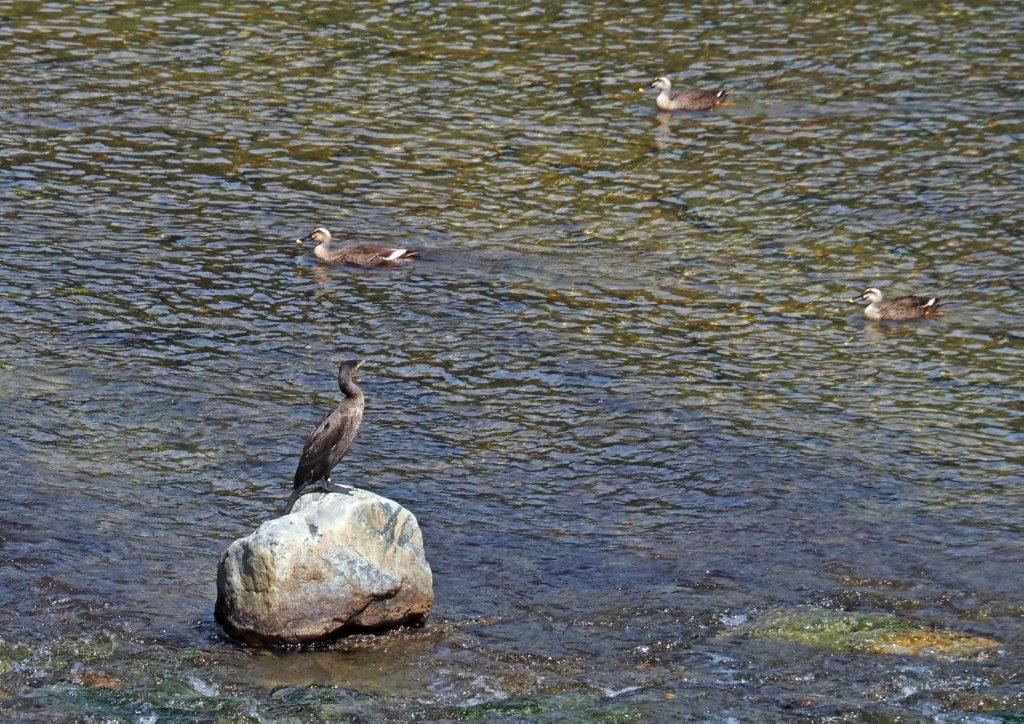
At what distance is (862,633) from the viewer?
1182 cm

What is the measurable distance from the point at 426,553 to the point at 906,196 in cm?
1069

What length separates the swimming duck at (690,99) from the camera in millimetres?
24188

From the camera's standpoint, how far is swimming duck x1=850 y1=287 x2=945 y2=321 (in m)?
17.9

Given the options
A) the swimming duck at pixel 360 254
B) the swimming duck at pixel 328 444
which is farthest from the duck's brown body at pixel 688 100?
the swimming duck at pixel 328 444

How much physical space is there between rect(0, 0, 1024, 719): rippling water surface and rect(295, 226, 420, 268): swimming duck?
0.72ft

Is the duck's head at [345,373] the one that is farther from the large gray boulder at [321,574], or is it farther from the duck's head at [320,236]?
the duck's head at [320,236]

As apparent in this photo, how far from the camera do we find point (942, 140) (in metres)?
22.8

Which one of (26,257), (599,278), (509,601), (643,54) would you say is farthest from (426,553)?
(643,54)

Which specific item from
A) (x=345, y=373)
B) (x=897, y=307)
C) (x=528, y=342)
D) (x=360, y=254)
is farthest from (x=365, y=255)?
(x=897, y=307)

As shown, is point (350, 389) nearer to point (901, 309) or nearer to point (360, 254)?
point (360, 254)

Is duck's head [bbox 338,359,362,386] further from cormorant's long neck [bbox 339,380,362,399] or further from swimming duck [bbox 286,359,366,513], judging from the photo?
swimming duck [bbox 286,359,366,513]

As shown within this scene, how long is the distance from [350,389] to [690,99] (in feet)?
40.5

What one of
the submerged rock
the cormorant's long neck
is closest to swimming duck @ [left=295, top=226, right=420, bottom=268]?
the cormorant's long neck

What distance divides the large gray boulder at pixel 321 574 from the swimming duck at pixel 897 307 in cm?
809
